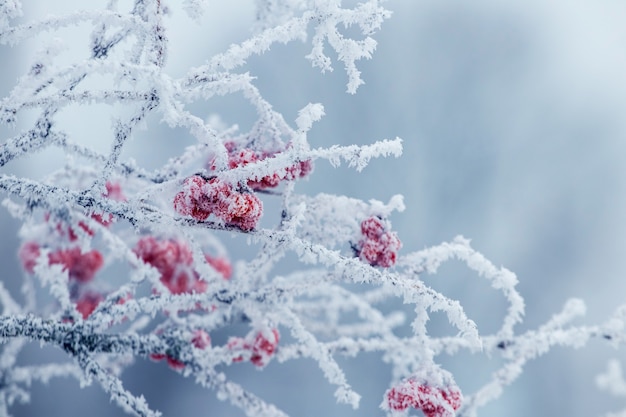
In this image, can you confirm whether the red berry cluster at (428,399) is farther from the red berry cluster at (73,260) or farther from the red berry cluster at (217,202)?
the red berry cluster at (73,260)

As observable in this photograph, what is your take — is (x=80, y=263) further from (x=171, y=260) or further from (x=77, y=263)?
(x=171, y=260)

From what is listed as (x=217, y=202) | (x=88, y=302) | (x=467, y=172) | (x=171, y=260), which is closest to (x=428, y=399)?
(x=217, y=202)

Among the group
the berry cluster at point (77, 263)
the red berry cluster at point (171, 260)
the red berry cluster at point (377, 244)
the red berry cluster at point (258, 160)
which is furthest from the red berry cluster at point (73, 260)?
the red berry cluster at point (377, 244)

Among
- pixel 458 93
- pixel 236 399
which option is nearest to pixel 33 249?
pixel 236 399

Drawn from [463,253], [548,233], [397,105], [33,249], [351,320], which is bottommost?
[33,249]

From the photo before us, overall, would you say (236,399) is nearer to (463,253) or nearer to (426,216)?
(463,253)

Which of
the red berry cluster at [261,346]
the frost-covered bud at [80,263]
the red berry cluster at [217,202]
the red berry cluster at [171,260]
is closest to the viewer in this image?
the red berry cluster at [217,202]
